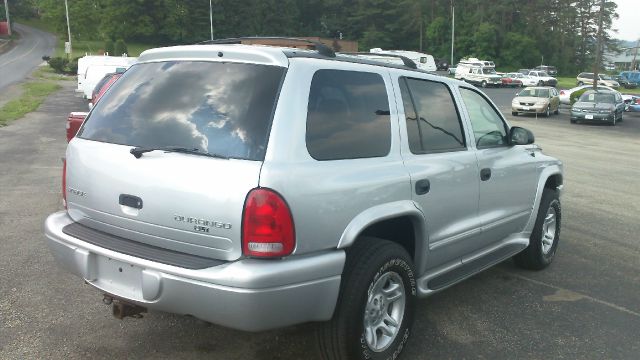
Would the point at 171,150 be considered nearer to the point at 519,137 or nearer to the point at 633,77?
the point at 519,137

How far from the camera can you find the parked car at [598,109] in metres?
24.9

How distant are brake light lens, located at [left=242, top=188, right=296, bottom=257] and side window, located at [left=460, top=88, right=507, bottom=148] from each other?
2183mm

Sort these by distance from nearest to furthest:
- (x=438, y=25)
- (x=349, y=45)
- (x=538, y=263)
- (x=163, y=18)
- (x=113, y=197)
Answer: (x=113, y=197)
(x=538, y=263)
(x=349, y=45)
(x=163, y=18)
(x=438, y=25)

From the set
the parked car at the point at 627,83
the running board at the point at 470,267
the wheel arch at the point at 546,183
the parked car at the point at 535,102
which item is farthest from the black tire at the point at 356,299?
the parked car at the point at 627,83

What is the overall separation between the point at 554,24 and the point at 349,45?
7667cm

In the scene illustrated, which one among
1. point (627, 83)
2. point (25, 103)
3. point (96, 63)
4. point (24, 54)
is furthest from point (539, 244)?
point (627, 83)

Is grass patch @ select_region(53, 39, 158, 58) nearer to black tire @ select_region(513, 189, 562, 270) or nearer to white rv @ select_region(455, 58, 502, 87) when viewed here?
white rv @ select_region(455, 58, 502, 87)

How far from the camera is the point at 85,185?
3318 millimetres

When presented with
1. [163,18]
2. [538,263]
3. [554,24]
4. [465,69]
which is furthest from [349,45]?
[554,24]

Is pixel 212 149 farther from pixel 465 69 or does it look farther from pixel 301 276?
pixel 465 69

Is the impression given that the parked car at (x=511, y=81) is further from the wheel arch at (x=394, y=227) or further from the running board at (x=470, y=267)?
the wheel arch at (x=394, y=227)

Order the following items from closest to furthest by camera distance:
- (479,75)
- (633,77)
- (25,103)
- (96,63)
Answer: (25,103) < (96,63) < (479,75) < (633,77)

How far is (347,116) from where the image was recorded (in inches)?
129

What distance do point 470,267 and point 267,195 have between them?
7.14 ft
